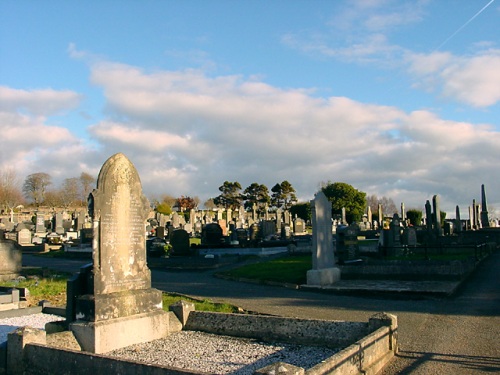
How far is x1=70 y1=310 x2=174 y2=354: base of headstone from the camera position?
26.0 feet

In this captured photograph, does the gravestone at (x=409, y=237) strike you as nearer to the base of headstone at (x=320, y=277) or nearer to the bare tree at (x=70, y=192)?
the base of headstone at (x=320, y=277)

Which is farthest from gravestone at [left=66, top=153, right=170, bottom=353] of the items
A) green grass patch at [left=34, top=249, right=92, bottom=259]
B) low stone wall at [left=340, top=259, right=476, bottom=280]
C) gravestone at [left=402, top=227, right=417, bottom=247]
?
gravestone at [left=402, top=227, right=417, bottom=247]

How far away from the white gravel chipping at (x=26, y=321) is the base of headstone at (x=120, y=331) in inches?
115

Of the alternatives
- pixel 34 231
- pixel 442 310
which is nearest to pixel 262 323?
pixel 442 310

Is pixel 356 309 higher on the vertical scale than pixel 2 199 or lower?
lower

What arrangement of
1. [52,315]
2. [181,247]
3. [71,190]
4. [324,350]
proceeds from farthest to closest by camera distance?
[71,190] → [181,247] → [52,315] → [324,350]

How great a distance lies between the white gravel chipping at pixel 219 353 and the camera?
6.93 meters

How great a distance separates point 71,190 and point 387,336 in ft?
320

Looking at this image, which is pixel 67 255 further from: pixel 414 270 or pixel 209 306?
pixel 414 270

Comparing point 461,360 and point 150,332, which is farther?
point 150,332

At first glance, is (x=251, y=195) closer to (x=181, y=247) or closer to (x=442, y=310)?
(x=181, y=247)

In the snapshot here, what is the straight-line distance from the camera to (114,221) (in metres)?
8.82

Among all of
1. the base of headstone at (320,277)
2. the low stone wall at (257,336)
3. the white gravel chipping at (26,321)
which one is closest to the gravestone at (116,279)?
the low stone wall at (257,336)

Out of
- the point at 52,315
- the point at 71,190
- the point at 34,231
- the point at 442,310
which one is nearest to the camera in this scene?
the point at 442,310
